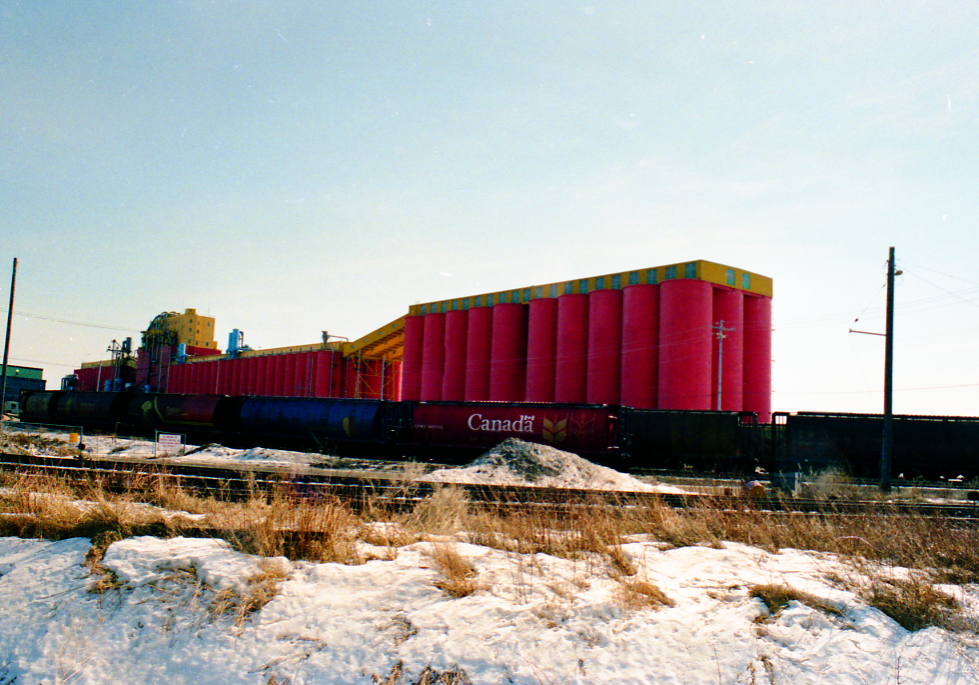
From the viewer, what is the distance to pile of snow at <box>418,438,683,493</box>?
16.4m

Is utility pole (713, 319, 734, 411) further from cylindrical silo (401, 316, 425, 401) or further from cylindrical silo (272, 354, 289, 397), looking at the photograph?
cylindrical silo (272, 354, 289, 397)

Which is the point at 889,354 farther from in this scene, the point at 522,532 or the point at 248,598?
the point at 248,598

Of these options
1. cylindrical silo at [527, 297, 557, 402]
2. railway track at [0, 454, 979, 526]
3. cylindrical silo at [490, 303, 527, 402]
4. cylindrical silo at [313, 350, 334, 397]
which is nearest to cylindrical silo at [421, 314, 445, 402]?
cylindrical silo at [490, 303, 527, 402]

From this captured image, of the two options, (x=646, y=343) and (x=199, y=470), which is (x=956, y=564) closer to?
(x=199, y=470)

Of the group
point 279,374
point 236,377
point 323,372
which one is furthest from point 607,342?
point 236,377

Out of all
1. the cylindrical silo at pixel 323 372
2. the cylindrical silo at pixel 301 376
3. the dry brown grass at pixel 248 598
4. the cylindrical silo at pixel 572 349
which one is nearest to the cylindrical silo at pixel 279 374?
the cylindrical silo at pixel 301 376

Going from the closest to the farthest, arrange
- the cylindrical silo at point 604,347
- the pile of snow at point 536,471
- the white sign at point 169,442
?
the white sign at point 169,442
the pile of snow at point 536,471
the cylindrical silo at point 604,347

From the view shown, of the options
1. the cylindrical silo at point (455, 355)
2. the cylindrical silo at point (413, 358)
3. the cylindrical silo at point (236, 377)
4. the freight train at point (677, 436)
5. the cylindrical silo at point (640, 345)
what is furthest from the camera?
the cylindrical silo at point (236, 377)

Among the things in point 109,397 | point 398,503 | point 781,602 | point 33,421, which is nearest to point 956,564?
point 781,602

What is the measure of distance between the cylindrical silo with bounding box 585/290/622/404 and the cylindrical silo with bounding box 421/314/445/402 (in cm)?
1461

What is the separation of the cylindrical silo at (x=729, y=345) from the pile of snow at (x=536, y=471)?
16.2 metres

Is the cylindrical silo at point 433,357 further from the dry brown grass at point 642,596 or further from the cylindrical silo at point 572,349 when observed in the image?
the dry brown grass at point 642,596

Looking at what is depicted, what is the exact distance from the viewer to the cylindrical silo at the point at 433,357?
44688 mm

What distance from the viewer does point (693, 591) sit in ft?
17.8
